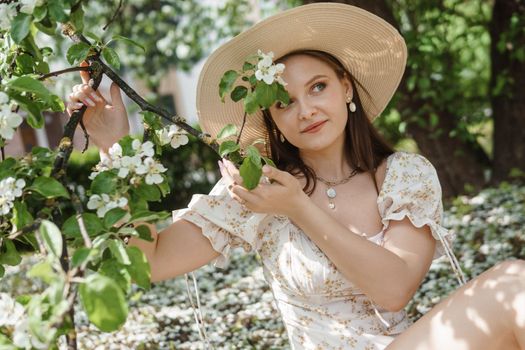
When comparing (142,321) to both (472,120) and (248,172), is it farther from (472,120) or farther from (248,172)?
(472,120)

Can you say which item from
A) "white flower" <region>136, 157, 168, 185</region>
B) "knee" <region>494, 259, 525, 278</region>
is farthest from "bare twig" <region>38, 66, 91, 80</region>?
"knee" <region>494, 259, 525, 278</region>

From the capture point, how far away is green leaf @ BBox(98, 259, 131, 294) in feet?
4.15

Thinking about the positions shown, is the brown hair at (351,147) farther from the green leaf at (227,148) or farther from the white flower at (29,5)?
the white flower at (29,5)

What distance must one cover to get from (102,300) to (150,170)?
42 cm

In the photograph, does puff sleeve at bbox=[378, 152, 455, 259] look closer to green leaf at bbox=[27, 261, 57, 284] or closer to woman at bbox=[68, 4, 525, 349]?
woman at bbox=[68, 4, 525, 349]

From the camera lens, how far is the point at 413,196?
2.14 m

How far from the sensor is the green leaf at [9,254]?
168 cm

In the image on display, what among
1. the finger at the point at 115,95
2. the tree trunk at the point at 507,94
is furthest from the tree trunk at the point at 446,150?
the finger at the point at 115,95

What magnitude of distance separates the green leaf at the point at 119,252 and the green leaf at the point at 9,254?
518 mm

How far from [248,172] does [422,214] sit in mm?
746

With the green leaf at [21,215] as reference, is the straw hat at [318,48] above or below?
below

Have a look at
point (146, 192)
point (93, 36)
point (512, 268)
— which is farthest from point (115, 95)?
point (512, 268)

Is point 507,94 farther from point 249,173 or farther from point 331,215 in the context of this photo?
point 249,173

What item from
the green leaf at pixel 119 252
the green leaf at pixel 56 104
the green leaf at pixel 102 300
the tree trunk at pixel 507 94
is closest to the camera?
the green leaf at pixel 102 300
